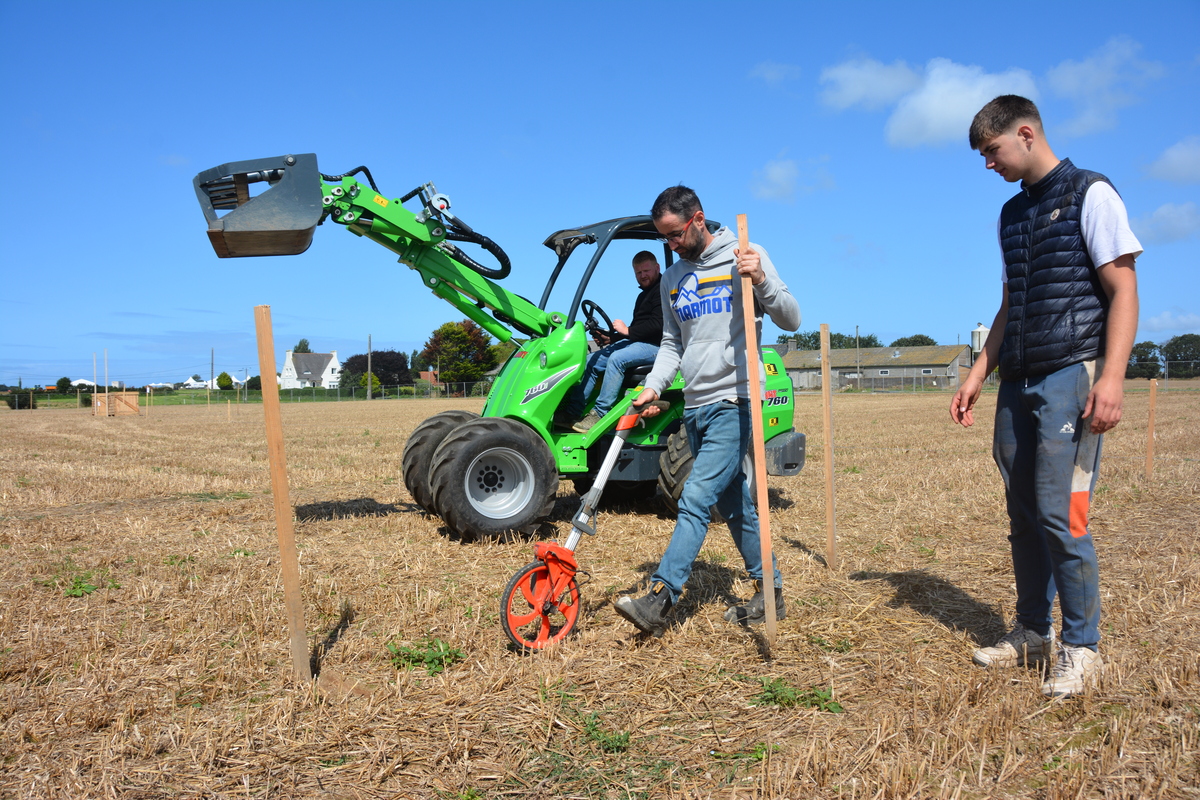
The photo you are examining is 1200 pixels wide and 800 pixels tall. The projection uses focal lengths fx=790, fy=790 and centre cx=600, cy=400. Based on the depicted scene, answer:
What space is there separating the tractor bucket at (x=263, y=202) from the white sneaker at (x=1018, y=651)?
4.71 meters

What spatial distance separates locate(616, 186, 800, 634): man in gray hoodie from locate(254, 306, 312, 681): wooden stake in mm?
1358

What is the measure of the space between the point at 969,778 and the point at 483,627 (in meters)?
2.30

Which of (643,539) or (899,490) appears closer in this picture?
(643,539)

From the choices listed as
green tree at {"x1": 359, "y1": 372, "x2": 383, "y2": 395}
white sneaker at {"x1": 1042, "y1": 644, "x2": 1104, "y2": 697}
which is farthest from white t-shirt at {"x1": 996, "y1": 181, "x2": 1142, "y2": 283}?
green tree at {"x1": 359, "y1": 372, "x2": 383, "y2": 395}

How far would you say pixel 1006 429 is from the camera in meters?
3.36

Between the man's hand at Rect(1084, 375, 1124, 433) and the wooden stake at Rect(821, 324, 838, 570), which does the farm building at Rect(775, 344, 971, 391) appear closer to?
the wooden stake at Rect(821, 324, 838, 570)

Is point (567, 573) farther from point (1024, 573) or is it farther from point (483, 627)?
point (1024, 573)

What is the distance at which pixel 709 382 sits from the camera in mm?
3797

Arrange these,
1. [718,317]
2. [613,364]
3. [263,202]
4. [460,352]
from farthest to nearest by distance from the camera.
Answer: [460,352] → [613,364] → [263,202] → [718,317]

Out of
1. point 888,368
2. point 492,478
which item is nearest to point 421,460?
point 492,478

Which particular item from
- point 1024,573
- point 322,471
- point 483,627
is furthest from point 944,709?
point 322,471

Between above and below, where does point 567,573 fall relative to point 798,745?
above

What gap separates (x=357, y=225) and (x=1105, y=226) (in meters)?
5.01

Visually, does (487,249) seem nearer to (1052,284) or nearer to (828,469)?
(828,469)
